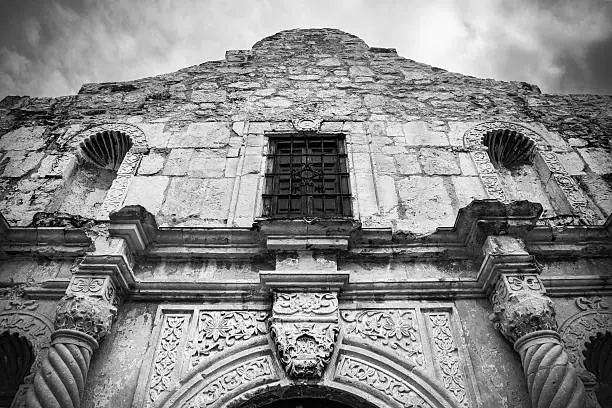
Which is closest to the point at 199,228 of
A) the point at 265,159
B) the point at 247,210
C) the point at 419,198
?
the point at 247,210

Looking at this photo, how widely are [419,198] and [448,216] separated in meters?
0.38

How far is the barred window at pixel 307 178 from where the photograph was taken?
5430 mm

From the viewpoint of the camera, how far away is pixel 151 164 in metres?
5.89

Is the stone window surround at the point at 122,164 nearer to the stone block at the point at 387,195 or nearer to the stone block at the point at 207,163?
the stone block at the point at 207,163

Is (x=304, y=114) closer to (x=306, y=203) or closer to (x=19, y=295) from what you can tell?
(x=306, y=203)

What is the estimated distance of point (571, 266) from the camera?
4.73m

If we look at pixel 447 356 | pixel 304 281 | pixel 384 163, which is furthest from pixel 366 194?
pixel 447 356

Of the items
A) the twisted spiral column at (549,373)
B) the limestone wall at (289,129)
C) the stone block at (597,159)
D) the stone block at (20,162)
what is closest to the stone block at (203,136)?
the limestone wall at (289,129)

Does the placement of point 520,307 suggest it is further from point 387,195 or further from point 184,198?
point 184,198

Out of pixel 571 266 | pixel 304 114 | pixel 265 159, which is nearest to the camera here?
pixel 571 266

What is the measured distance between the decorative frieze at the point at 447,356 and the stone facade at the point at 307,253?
17 mm

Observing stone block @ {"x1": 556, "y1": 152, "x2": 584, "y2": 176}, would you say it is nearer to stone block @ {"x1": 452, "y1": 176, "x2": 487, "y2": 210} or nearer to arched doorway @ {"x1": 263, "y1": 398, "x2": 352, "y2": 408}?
stone block @ {"x1": 452, "y1": 176, "x2": 487, "y2": 210}

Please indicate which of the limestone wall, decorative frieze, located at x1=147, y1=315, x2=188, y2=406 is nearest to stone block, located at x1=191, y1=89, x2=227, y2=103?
the limestone wall

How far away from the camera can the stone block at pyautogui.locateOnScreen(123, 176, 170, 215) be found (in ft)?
17.8
